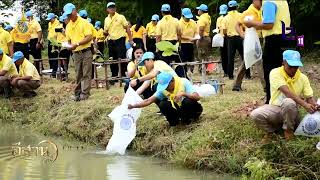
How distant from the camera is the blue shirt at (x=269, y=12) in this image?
7414mm

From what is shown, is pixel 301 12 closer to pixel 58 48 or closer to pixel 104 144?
pixel 58 48

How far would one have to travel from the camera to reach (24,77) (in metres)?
12.6

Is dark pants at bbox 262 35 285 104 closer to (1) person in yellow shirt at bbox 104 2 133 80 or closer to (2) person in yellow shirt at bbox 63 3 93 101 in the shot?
(2) person in yellow shirt at bbox 63 3 93 101

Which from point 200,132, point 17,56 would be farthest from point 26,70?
point 200,132

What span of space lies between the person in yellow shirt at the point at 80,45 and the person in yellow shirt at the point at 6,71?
1.81 meters

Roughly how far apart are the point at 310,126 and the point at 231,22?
5882 mm

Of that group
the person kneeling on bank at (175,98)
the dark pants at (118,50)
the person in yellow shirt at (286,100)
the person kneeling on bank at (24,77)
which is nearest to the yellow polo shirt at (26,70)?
the person kneeling on bank at (24,77)

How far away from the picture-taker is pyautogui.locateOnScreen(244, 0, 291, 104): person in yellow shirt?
293 inches

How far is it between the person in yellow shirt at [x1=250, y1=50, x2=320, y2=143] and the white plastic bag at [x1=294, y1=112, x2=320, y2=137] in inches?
2.4

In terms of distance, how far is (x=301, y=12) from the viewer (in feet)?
53.2

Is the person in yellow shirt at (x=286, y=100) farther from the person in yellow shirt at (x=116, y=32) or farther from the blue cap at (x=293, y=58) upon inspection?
the person in yellow shirt at (x=116, y=32)

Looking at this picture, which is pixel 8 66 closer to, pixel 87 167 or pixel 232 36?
pixel 232 36

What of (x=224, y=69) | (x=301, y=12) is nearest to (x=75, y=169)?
(x=224, y=69)

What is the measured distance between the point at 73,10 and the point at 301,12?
A: 713 cm
